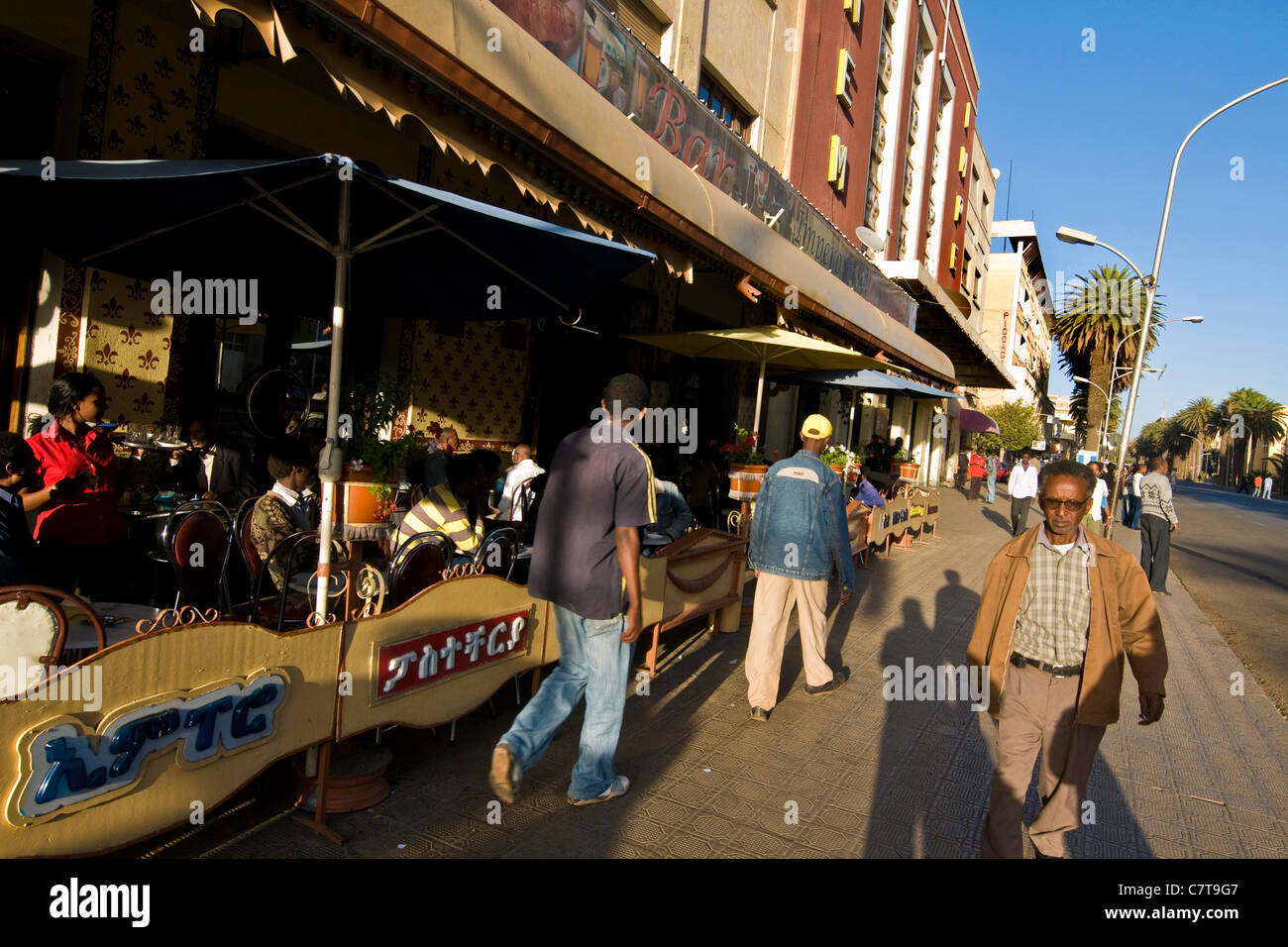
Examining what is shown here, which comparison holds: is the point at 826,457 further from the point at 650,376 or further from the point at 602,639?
the point at 602,639

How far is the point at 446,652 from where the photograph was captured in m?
3.62

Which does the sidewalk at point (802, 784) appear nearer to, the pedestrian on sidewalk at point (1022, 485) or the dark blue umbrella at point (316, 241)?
the dark blue umbrella at point (316, 241)

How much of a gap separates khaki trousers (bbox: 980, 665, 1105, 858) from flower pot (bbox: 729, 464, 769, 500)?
20.2 ft

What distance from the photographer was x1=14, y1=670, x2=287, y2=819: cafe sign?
7.31 ft

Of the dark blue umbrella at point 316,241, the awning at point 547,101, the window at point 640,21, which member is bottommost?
the dark blue umbrella at point 316,241

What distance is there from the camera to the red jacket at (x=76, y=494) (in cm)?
423

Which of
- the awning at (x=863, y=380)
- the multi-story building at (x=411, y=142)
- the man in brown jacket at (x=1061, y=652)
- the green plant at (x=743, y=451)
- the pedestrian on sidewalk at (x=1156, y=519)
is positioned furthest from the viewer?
the awning at (x=863, y=380)

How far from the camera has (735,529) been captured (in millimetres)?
8758

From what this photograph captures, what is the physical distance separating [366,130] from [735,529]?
5.04 m

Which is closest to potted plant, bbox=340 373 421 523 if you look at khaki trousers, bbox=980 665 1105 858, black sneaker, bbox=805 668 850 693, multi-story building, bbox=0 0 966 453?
multi-story building, bbox=0 0 966 453

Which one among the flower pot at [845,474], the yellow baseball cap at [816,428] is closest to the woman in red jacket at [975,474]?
the flower pot at [845,474]

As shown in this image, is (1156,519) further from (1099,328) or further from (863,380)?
(1099,328)

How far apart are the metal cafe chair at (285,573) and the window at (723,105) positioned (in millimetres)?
10071

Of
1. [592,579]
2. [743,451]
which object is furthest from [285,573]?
[743,451]
